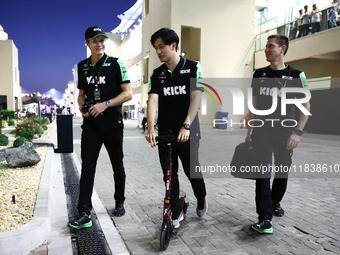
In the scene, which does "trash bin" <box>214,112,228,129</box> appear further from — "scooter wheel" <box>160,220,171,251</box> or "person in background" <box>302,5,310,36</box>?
"scooter wheel" <box>160,220,171,251</box>

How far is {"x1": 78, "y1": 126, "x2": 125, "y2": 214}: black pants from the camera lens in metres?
3.57

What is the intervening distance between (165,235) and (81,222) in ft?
3.45

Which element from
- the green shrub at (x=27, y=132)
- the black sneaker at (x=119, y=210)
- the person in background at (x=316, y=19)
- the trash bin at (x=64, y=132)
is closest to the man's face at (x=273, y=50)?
the black sneaker at (x=119, y=210)

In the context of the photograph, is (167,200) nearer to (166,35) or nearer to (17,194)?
(166,35)

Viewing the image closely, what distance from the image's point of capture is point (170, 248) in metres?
3.01

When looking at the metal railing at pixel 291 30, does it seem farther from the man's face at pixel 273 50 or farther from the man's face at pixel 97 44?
the man's face at pixel 97 44

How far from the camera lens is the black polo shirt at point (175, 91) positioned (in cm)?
321

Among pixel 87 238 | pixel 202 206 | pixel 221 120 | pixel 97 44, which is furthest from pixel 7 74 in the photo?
pixel 202 206

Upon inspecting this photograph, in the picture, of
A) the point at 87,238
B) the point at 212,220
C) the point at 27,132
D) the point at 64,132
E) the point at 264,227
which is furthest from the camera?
the point at 27,132

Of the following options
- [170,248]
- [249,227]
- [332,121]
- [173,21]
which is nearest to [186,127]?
[170,248]

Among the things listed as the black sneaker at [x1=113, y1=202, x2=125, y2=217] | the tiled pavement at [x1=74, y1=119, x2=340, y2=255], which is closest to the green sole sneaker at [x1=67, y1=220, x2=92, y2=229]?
the tiled pavement at [x1=74, y1=119, x2=340, y2=255]

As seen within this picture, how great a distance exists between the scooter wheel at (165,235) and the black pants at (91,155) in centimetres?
107

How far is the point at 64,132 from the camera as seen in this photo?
29.8 ft

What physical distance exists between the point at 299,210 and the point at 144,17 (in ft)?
105
